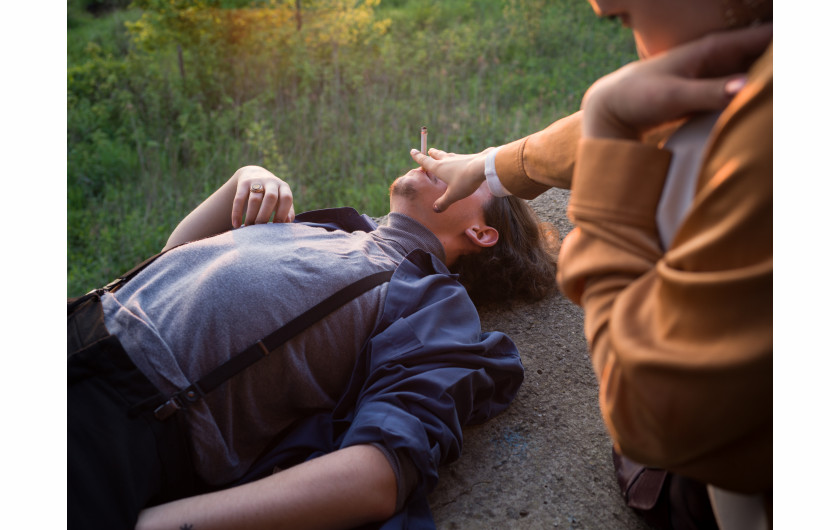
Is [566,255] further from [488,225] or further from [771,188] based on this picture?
[488,225]

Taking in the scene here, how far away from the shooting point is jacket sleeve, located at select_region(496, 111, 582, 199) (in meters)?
1.80

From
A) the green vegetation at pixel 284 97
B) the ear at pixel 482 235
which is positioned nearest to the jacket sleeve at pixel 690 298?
the ear at pixel 482 235

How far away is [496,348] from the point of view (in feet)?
7.11

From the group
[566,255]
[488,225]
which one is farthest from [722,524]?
[488,225]

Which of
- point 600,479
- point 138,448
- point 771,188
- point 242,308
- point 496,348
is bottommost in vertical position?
point 600,479

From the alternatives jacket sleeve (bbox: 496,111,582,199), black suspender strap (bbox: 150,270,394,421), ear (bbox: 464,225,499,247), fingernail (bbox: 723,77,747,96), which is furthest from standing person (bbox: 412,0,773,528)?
ear (bbox: 464,225,499,247)

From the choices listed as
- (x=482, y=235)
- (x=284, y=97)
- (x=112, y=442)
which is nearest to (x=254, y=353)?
(x=112, y=442)

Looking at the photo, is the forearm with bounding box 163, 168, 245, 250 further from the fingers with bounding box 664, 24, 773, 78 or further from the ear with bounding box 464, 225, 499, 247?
the fingers with bounding box 664, 24, 773, 78

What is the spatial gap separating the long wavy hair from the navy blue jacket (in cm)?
52

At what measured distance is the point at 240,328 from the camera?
183cm

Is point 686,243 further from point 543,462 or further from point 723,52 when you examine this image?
point 543,462

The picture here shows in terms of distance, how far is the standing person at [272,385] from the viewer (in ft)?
5.13

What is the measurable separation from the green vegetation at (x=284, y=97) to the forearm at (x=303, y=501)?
2.98 m

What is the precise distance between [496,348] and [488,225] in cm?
77
